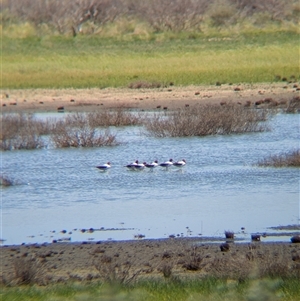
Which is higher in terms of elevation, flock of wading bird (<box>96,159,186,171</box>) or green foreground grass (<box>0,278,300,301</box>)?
green foreground grass (<box>0,278,300,301</box>)

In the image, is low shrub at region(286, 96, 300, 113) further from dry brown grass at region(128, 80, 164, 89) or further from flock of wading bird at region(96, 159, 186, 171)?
flock of wading bird at region(96, 159, 186, 171)

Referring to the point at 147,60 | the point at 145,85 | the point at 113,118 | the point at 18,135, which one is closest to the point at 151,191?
the point at 18,135

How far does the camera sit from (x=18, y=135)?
846 inches

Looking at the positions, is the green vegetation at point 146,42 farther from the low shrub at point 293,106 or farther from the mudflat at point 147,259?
the mudflat at point 147,259

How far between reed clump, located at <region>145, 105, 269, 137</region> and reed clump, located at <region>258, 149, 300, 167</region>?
165 inches

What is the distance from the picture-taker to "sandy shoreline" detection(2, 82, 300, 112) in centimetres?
2781

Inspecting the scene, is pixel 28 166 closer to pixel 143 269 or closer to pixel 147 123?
pixel 147 123

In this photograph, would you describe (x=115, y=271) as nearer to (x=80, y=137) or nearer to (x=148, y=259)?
(x=148, y=259)

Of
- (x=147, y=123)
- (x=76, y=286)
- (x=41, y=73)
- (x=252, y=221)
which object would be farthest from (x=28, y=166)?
(x=41, y=73)

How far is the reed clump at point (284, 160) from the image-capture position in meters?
17.4

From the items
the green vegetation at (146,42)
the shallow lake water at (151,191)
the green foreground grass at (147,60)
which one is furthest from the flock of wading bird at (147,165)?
the green foreground grass at (147,60)

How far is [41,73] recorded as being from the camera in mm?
34031

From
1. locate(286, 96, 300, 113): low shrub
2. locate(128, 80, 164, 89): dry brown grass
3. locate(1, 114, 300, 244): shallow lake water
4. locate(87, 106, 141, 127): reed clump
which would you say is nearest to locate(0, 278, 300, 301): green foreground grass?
locate(1, 114, 300, 244): shallow lake water

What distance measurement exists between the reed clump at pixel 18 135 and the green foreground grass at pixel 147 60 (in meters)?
→ 9.56
